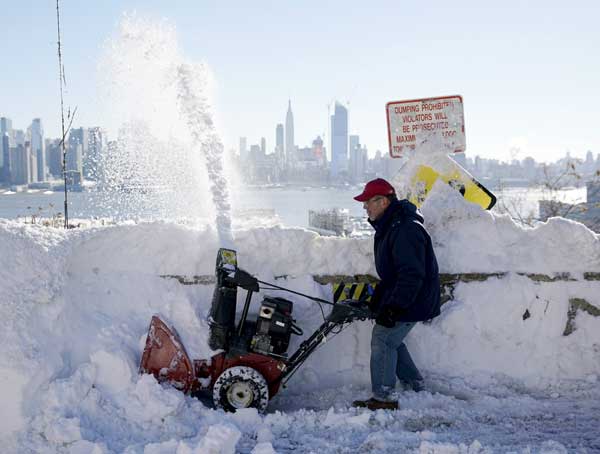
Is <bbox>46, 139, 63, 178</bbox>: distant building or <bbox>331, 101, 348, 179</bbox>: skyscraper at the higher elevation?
<bbox>331, 101, 348, 179</bbox>: skyscraper

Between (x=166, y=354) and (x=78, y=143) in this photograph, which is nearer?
(x=166, y=354)

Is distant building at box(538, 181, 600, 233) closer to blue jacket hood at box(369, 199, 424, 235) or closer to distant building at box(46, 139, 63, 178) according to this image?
blue jacket hood at box(369, 199, 424, 235)

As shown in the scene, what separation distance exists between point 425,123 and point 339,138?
8931 cm

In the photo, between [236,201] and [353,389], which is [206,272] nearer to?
[236,201]

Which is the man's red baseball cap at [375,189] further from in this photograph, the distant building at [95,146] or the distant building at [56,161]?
the distant building at [56,161]

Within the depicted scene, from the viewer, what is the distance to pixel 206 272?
6000 mm

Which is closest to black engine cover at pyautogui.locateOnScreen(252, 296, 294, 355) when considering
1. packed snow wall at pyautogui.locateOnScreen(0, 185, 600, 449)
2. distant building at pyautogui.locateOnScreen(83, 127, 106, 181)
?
packed snow wall at pyautogui.locateOnScreen(0, 185, 600, 449)

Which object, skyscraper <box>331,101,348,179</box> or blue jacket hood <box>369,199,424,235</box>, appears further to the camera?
skyscraper <box>331,101,348,179</box>

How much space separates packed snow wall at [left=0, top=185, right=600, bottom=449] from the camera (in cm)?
554

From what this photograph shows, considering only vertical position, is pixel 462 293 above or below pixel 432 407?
above

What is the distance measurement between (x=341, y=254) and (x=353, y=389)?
4.33ft

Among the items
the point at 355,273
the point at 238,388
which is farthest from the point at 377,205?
the point at 238,388

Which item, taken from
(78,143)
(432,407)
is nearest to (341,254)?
(432,407)

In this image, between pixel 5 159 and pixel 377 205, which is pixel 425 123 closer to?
pixel 377 205
